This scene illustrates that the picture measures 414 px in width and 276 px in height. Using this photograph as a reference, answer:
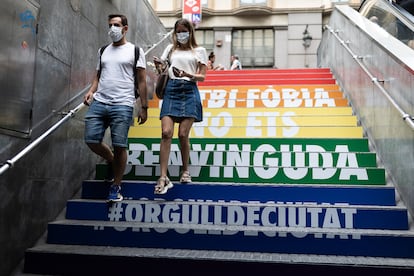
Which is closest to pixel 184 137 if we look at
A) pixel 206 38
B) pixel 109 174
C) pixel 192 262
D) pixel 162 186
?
pixel 162 186

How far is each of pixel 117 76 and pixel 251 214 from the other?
1613 millimetres

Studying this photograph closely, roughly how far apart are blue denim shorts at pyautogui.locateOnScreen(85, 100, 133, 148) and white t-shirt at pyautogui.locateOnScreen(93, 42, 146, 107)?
0.18ft

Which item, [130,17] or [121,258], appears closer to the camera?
[121,258]

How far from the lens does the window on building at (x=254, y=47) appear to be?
19719mm

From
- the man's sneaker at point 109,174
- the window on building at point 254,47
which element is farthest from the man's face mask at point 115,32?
the window on building at point 254,47

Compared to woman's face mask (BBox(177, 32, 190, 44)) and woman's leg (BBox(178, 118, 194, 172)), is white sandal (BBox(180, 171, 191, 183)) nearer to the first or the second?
woman's leg (BBox(178, 118, 194, 172))

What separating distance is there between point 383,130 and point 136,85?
2409 mm

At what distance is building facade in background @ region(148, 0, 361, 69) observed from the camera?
19.3 m

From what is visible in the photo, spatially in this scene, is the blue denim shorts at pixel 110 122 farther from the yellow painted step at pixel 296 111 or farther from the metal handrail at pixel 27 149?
the yellow painted step at pixel 296 111

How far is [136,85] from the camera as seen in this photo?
4.02 metres

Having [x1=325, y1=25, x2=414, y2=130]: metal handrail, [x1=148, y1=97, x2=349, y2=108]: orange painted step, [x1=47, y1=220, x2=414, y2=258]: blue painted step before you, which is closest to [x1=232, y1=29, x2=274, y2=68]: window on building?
[x1=148, y1=97, x2=349, y2=108]: orange painted step

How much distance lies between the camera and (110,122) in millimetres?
3826

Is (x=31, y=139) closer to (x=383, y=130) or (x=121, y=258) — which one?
(x=121, y=258)

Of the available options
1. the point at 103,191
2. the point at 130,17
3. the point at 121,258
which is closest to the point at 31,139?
the point at 103,191
